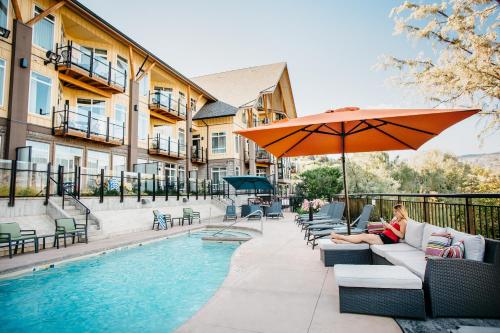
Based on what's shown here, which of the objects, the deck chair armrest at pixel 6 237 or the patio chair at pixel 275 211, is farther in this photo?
the patio chair at pixel 275 211

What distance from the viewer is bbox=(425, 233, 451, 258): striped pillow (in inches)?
135

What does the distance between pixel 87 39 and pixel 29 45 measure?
4.74m

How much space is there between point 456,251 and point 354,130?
265cm

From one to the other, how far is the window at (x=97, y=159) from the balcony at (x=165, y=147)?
3710 millimetres

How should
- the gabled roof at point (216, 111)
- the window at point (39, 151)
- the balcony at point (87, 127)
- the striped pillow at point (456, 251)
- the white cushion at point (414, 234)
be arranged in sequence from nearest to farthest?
the striped pillow at point (456, 251) → the white cushion at point (414, 234) → the window at point (39, 151) → the balcony at point (87, 127) → the gabled roof at point (216, 111)

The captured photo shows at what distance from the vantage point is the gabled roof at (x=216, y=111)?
2648 centimetres

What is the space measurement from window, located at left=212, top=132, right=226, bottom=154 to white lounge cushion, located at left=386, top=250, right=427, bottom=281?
23365mm

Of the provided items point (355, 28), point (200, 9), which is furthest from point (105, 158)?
point (355, 28)

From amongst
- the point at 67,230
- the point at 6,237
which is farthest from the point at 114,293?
the point at 67,230

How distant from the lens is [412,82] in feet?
36.7

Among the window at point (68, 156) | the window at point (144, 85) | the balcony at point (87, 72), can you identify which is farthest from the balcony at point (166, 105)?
the window at point (68, 156)

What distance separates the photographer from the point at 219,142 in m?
27.1

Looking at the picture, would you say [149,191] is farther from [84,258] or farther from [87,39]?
[87,39]

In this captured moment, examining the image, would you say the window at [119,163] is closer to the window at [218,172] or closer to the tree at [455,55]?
the window at [218,172]
